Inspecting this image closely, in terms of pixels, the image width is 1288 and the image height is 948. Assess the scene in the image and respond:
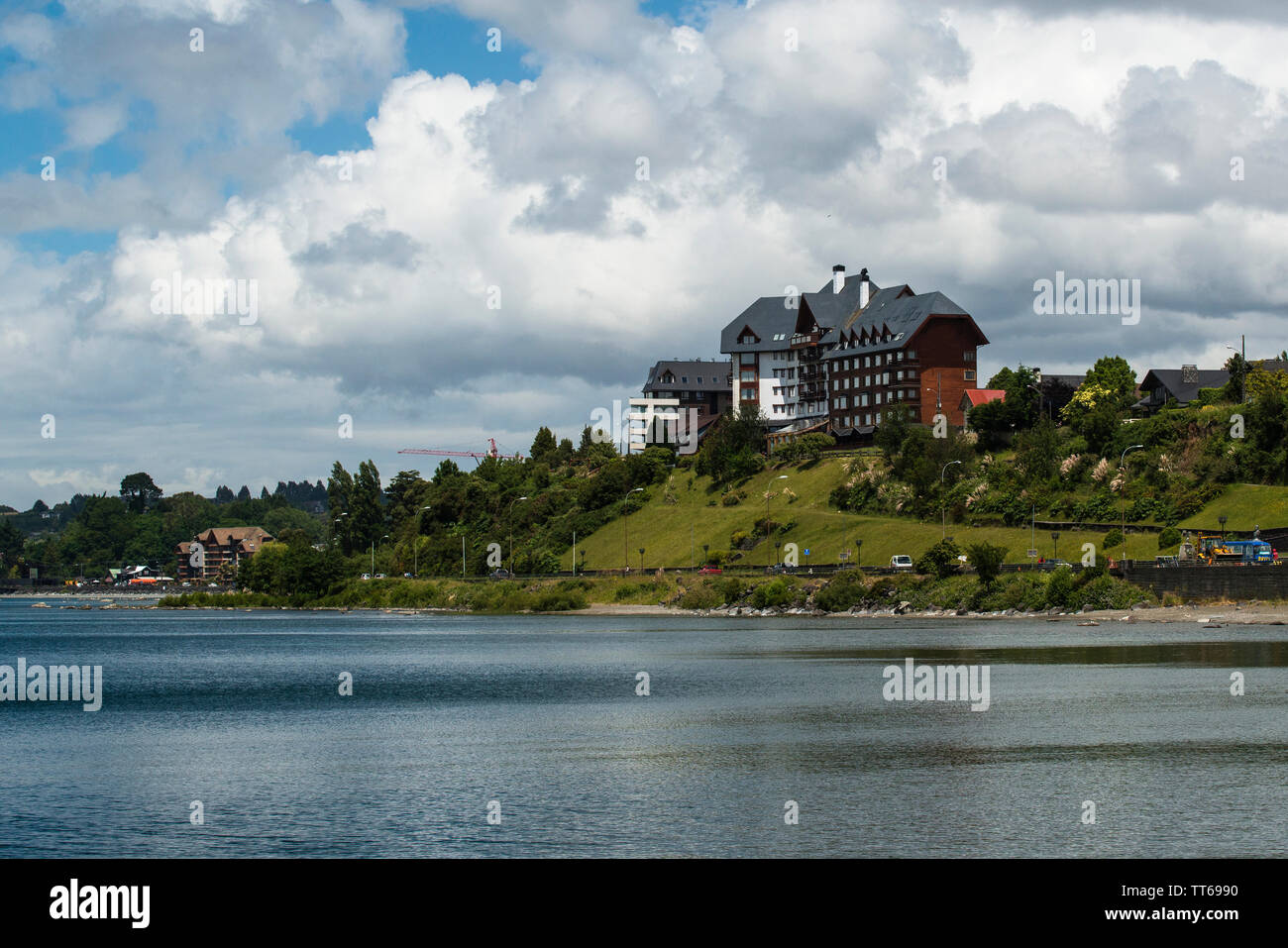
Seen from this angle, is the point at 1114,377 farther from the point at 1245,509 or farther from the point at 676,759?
the point at 676,759

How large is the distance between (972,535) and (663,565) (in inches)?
1919

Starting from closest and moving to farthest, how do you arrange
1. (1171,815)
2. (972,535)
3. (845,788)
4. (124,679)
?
(1171,815) < (845,788) < (124,679) < (972,535)

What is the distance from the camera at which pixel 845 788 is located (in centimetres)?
4503

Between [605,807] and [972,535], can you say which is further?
[972,535]

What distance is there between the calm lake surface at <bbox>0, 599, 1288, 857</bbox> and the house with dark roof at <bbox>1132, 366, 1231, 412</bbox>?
8614cm

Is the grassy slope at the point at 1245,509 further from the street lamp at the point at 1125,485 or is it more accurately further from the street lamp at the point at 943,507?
the street lamp at the point at 943,507

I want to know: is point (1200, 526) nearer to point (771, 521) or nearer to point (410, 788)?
point (771, 521)

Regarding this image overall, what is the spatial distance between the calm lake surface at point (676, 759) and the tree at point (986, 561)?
34.9 meters

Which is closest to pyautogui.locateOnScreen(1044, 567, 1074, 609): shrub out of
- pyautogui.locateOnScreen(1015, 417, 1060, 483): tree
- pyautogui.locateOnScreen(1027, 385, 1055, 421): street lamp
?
pyautogui.locateOnScreen(1015, 417, 1060, 483): tree

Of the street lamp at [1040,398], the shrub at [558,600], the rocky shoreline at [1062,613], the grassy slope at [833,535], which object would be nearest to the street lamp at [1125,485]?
the grassy slope at [833,535]

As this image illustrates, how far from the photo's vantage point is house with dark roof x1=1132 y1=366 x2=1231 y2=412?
7190 inches

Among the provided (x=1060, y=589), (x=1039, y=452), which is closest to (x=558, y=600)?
(x=1039, y=452)

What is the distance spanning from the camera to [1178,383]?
184 meters

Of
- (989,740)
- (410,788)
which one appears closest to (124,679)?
(410,788)
